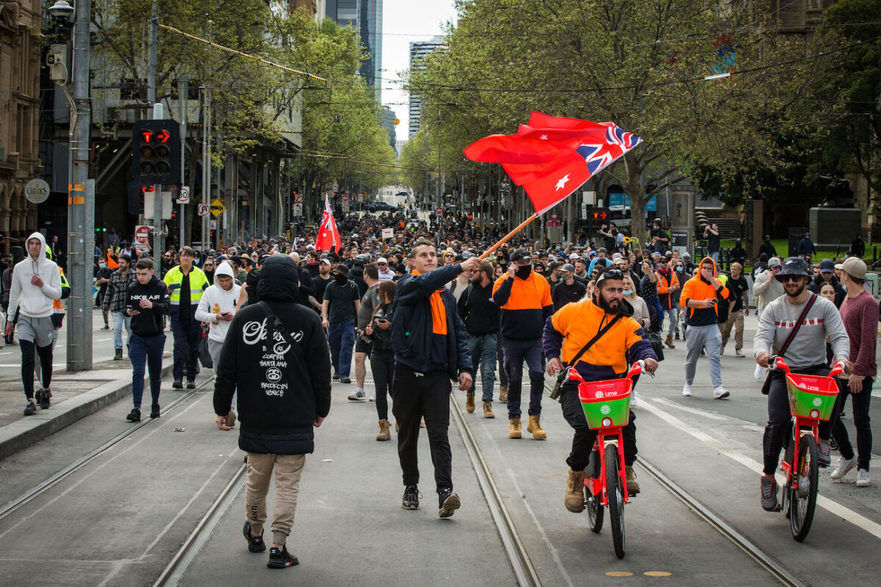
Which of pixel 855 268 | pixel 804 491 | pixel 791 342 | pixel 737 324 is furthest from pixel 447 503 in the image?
pixel 737 324

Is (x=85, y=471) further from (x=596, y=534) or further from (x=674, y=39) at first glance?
(x=674, y=39)

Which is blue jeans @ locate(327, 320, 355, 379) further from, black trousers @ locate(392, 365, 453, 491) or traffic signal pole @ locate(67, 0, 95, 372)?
black trousers @ locate(392, 365, 453, 491)

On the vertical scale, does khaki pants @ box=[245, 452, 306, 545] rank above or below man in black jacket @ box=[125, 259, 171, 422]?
below

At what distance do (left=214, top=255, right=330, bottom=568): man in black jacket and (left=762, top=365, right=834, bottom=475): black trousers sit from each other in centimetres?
324

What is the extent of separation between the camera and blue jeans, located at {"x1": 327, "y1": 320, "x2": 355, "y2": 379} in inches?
587

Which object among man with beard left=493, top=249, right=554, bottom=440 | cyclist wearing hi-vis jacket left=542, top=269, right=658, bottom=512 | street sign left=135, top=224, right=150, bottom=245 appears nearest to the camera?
cyclist wearing hi-vis jacket left=542, top=269, right=658, bottom=512

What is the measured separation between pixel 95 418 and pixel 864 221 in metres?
54.8

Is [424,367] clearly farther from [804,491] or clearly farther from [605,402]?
[804,491]

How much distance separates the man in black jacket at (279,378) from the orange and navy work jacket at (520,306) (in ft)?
16.7

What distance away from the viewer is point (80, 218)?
15.3 metres

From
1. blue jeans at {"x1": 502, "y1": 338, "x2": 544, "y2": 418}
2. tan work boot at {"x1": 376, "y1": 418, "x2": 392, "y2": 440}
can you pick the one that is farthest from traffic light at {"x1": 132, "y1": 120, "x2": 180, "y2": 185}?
blue jeans at {"x1": 502, "y1": 338, "x2": 544, "y2": 418}

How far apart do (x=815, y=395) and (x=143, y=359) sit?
702 cm

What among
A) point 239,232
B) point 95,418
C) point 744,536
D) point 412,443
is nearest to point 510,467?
point 412,443

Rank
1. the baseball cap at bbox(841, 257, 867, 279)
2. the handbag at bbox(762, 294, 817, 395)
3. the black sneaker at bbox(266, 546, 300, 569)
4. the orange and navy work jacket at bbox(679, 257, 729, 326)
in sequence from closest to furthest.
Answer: the black sneaker at bbox(266, 546, 300, 569)
the handbag at bbox(762, 294, 817, 395)
the baseball cap at bbox(841, 257, 867, 279)
the orange and navy work jacket at bbox(679, 257, 729, 326)
